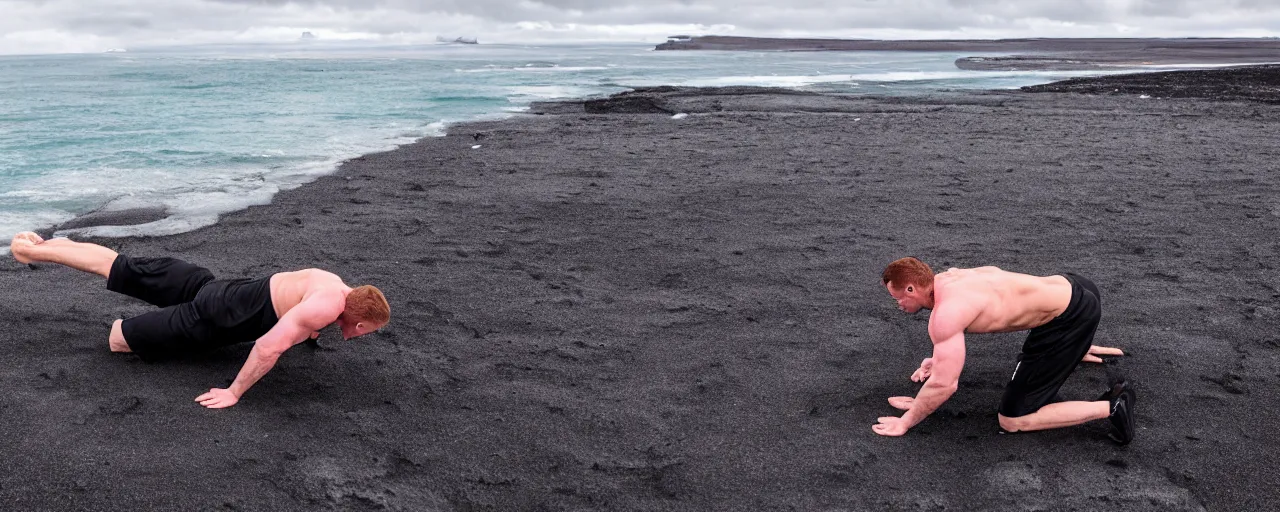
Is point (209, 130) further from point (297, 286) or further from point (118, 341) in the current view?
A: point (297, 286)

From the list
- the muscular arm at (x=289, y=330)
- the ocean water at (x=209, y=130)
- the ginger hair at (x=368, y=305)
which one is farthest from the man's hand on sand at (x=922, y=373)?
the ocean water at (x=209, y=130)

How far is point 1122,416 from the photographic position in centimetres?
435

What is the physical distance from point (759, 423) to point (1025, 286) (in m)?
1.52

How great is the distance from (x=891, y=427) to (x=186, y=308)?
4.05 metres

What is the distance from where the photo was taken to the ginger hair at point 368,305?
462cm

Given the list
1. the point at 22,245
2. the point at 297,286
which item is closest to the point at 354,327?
the point at 297,286

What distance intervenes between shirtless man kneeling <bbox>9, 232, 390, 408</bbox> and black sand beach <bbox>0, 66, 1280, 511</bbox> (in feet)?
0.65

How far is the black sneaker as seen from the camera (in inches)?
171

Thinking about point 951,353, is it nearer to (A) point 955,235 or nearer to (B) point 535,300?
(B) point 535,300

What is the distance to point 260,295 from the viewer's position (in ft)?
16.5

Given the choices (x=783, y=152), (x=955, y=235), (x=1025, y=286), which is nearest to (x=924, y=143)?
(x=783, y=152)

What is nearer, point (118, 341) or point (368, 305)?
point (368, 305)

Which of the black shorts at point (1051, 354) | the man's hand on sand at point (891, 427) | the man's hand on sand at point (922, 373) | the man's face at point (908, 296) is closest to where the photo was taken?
the man's face at point (908, 296)

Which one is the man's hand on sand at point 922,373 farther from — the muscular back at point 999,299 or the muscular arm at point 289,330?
the muscular arm at point 289,330
